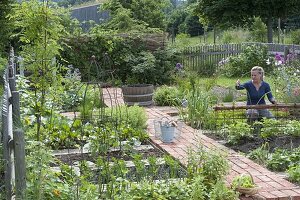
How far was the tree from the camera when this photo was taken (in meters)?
26.3

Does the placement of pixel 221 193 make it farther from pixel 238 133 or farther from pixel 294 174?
pixel 238 133

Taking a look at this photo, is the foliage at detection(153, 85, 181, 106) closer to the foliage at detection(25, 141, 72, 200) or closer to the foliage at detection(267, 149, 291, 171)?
the foliage at detection(267, 149, 291, 171)

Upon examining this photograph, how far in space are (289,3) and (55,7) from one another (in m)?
21.9

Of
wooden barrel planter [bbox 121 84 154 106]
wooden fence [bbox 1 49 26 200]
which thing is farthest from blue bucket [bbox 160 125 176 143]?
wooden barrel planter [bbox 121 84 154 106]

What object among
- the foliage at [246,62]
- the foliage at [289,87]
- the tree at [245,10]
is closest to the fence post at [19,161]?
the foliage at [289,87]

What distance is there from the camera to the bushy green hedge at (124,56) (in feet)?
47.0

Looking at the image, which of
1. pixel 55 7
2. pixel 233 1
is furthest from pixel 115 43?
pixel 233 1

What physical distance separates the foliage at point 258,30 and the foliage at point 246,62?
12653mm

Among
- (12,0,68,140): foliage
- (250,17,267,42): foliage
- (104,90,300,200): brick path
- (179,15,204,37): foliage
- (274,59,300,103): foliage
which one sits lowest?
(104,90,300,200): brick path

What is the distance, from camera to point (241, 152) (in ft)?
22.4

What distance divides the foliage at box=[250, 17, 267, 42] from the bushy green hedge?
49.8 feet

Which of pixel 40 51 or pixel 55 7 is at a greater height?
pixel 55 7

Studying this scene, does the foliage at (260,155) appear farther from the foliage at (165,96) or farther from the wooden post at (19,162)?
the foliage at (165,96)

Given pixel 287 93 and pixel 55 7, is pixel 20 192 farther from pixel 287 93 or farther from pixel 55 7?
pixel 287 93
